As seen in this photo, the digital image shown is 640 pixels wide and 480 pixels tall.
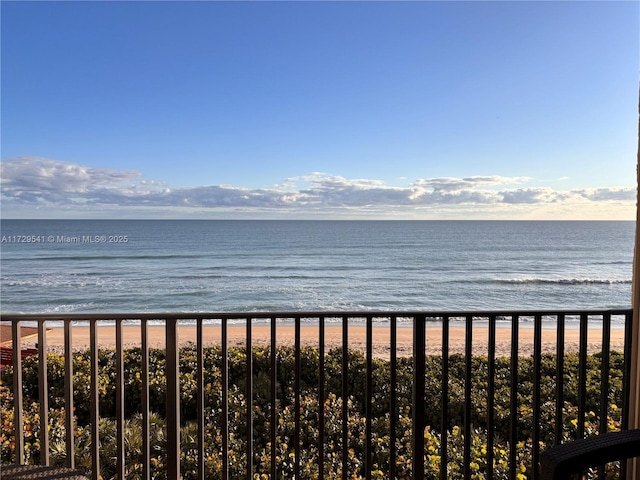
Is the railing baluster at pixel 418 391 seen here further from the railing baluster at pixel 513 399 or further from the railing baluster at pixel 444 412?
the railing baluster at pixel 513 399

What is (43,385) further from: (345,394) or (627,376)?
(627,376)

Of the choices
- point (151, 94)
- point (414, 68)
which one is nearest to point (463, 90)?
point (414, 68)

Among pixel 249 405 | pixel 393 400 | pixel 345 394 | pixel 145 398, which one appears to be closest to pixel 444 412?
pixel 393 400

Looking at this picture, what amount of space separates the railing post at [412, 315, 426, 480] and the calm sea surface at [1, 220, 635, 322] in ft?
39.7

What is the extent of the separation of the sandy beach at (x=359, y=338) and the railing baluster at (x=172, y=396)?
692cm

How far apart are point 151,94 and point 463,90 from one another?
14.0 m

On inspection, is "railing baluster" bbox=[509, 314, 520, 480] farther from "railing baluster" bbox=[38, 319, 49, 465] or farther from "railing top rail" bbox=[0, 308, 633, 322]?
"railing baluster" bbox=[38, 319, 49, 465]

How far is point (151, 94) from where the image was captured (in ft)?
58.9

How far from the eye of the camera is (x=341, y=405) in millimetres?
2941

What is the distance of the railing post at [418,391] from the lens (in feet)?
6.07

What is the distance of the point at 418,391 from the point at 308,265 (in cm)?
1746

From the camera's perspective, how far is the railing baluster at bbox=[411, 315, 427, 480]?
185 centimetres

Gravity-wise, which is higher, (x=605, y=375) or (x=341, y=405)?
(x=605, y=375)

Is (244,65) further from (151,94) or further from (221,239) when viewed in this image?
(221,239)
